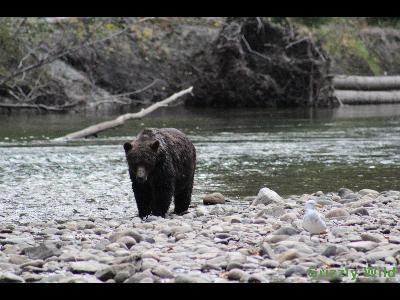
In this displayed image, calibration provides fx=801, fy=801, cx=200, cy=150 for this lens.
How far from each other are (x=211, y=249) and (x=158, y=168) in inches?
128

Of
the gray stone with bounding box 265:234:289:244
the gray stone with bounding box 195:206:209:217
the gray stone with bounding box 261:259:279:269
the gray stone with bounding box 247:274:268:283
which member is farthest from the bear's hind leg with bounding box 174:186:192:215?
the gray stone with bounding box 247:274:268:283

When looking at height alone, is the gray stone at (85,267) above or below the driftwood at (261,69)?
below

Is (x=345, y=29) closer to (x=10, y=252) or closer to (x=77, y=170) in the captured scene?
(x=77, y=170)

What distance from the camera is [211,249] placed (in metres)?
7.49

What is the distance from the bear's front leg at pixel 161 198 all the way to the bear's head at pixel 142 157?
0.30 metres

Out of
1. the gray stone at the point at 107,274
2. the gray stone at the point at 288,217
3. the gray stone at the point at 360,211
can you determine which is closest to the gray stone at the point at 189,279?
the gray stone at the point at 107,274

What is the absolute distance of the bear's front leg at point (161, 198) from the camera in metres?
10.6

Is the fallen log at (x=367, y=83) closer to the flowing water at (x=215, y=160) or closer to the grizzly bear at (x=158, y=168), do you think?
the flowing water at (x=215, y=160)

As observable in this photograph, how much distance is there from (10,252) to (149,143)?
3096mm

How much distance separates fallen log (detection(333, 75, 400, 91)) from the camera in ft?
A: 133

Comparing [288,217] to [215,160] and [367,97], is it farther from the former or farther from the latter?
[367,97]

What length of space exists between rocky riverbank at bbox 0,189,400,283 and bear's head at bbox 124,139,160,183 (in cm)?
65

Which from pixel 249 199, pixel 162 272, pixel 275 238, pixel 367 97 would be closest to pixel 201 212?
pixel 249 199
